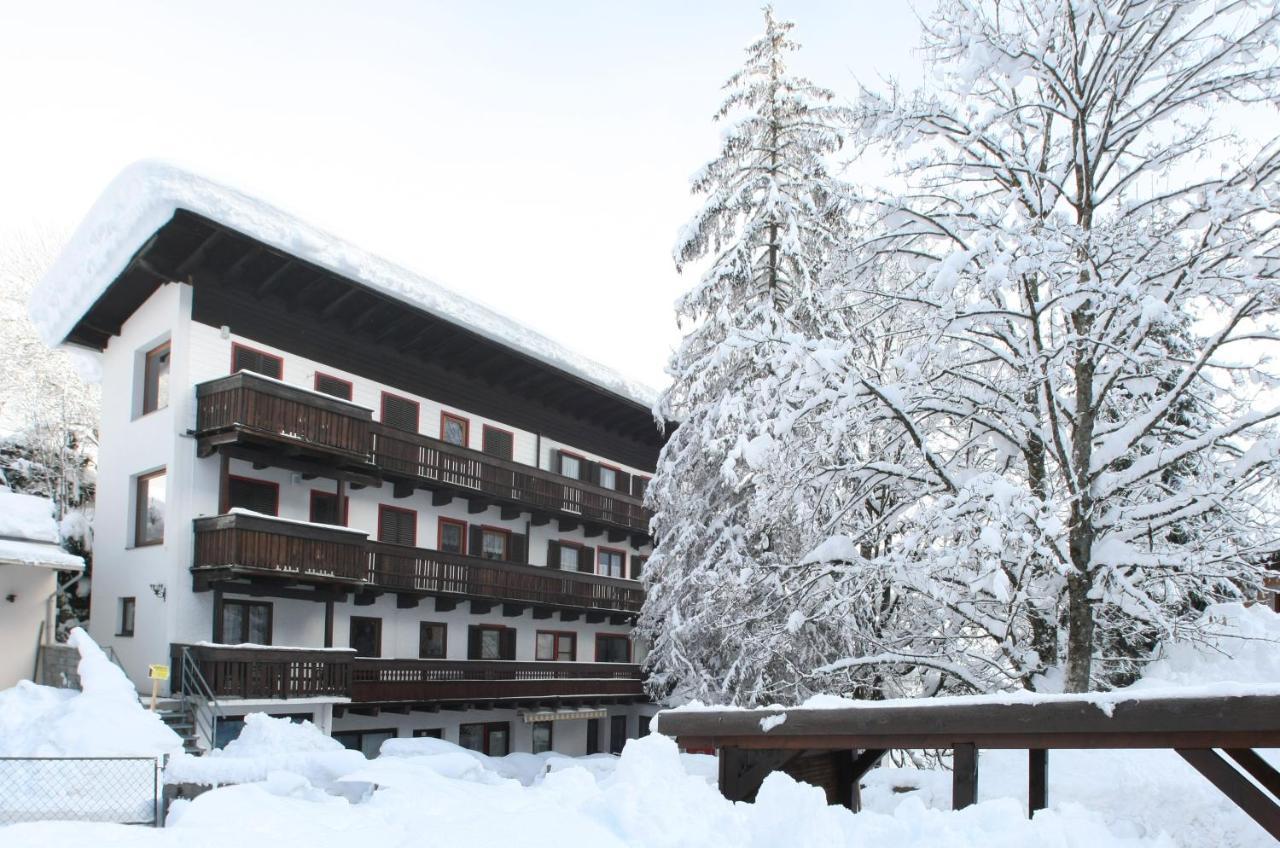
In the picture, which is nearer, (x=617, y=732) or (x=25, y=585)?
(x=25, y=585)

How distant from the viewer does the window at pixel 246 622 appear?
23.1 meters

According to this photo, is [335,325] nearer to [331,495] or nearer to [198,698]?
[331,495]

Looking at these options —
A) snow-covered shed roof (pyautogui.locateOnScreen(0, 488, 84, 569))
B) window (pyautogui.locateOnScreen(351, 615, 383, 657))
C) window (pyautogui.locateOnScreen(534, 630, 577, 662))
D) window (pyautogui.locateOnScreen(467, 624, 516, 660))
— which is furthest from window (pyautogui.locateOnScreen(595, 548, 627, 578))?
snow-covered shed roof (pyautogui.locateOnScreen(0, 488, 84, 569))

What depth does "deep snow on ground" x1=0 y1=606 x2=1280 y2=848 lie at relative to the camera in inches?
187

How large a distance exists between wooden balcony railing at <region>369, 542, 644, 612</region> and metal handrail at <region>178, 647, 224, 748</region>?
5505mm

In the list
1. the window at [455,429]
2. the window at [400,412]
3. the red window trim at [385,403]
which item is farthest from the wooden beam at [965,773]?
the window at [455,429]

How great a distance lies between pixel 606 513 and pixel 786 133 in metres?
15.3

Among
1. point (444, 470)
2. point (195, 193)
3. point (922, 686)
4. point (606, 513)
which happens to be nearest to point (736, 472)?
point (922, 686)

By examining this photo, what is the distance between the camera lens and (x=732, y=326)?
75.0ft

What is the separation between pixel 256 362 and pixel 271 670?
7.46 meters

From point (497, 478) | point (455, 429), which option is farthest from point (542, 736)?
point (455, 429)

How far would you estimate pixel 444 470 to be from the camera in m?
28.3

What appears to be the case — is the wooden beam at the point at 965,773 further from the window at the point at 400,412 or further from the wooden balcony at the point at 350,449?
the window at the point at 400,412

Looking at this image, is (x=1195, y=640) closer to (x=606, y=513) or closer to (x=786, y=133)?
(x=786, y=133)
